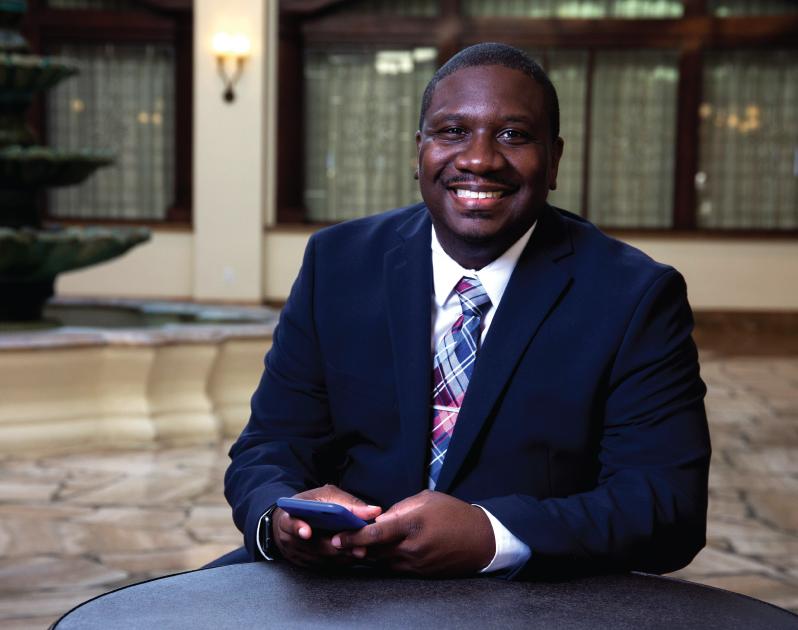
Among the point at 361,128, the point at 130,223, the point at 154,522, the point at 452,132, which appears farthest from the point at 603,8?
the point at 452,132

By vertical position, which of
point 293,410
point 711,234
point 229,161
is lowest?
point 711,234

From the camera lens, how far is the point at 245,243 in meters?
12.7

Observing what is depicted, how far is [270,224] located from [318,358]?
10916mm

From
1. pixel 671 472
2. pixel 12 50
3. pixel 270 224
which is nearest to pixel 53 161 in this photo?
pixel 12 50

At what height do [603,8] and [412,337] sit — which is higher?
[603,8]

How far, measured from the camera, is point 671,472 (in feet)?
5.99

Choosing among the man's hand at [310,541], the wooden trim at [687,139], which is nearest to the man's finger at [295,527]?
the man's hand at [310,541]

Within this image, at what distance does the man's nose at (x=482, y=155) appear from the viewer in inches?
73.7

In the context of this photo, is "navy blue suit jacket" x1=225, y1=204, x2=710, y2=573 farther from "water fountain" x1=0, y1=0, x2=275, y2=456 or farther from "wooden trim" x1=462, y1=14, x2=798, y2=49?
"wooden trim" x1=462, y1=14, x2=798, y2=49

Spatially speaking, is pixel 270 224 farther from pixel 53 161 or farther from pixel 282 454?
pixel 282 454

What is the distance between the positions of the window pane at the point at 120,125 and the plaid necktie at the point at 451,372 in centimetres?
1143

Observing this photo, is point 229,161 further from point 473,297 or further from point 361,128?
point 473,297

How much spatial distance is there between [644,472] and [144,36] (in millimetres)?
11743

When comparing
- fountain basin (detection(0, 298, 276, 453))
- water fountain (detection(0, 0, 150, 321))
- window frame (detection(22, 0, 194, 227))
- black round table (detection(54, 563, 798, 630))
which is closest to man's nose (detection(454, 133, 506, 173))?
black round table (detection(54, 563, 798, 630))
